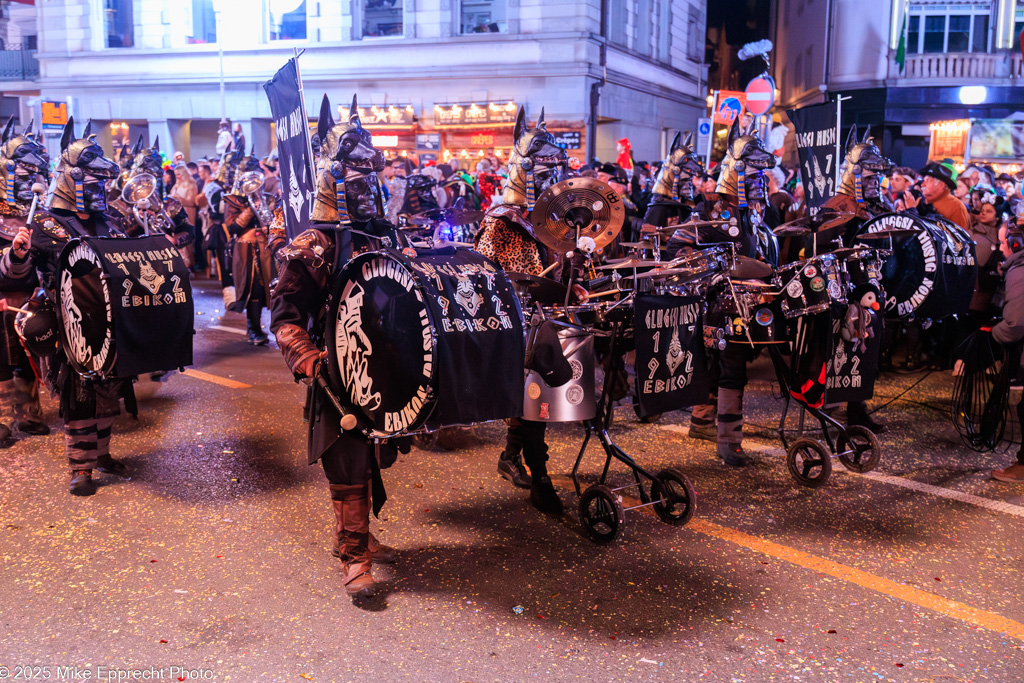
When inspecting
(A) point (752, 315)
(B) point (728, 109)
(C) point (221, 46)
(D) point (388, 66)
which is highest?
(C) point (221, 46)

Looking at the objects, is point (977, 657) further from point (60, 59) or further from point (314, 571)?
point (60, 59)

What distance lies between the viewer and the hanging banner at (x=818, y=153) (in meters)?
10.4

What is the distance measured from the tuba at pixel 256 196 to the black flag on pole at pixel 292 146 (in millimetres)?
5441

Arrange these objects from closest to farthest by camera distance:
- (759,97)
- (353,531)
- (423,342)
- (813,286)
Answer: (423,342) < (353,531) < (813,286) < (759,97)

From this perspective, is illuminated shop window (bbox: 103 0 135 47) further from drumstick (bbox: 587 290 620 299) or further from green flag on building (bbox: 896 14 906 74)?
drumstick (bbox: 587 290 620 299)

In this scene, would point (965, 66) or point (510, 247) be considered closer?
point (510, 247)

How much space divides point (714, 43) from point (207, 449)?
47493mm

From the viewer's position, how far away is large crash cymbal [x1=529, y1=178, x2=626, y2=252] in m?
5.54

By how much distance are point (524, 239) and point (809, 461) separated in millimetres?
2445

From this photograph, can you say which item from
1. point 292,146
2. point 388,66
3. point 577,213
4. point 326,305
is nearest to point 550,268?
point 577,213

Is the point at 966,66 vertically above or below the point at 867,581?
above

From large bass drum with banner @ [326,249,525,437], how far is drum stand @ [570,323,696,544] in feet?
3.63

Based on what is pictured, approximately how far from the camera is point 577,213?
18.3ft

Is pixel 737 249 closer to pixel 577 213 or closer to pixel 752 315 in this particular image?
pixel 752 315
